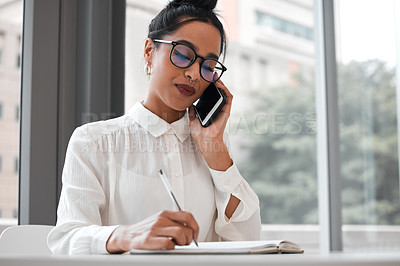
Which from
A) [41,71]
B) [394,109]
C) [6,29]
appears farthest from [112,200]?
[394,109]

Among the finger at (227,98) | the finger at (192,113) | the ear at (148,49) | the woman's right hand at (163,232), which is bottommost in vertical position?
the woman's right hand at (163,232)

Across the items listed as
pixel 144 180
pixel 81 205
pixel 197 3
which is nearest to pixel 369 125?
pixel 197 3

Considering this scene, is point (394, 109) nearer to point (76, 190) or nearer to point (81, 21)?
point (81, 21)

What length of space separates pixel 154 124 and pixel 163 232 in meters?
0.59

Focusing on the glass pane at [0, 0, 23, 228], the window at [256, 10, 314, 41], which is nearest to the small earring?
the glass pane at [0, 0, 23, 228]

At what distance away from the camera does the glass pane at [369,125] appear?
7.82 feet

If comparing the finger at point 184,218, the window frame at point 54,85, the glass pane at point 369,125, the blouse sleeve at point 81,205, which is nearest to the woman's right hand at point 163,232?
the finger at point 184,218

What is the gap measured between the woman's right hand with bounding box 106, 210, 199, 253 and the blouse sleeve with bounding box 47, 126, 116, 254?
0.10 metres

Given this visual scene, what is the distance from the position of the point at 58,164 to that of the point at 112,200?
18.4 inches

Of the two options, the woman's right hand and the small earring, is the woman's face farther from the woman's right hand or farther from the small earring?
the woman's right hand

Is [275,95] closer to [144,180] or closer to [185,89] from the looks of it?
[185,89]

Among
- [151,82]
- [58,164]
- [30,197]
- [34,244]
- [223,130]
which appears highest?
[151,82]

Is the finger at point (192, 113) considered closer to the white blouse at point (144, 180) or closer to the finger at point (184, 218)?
the white blouse at point (144, 180)

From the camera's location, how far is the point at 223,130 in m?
1.42
